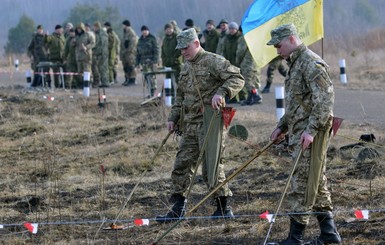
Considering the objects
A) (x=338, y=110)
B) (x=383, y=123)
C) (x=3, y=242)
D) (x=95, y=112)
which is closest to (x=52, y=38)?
(x=95, y=112)

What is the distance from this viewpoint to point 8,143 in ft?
54.2

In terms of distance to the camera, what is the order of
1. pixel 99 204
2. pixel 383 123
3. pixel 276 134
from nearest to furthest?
pixel 276 134 < pixel 99 204 < pixel 383 123

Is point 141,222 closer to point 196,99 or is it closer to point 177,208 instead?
point 177,208

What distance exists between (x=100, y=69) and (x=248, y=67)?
27.7ft

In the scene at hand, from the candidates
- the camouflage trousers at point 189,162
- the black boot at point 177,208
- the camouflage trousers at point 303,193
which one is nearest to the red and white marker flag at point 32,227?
the black boot at point 177,208

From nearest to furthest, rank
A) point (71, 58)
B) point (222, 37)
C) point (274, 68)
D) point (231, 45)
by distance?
point (231, 45) < point (222, 37) < point (274, 68) < point (71, 58)

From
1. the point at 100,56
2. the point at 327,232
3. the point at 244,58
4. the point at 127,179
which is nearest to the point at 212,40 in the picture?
the point at 244,58

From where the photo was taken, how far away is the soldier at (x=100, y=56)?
26922 mm

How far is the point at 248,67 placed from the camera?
64.8ft

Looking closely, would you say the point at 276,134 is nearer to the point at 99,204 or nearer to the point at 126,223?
the point at 126,223

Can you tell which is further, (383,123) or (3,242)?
(383,123)

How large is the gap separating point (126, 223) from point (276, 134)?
198 cm

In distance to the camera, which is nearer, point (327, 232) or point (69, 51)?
point (327, 232)

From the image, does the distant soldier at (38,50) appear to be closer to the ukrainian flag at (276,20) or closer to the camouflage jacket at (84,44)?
the camouflage jacket at (84,44)
